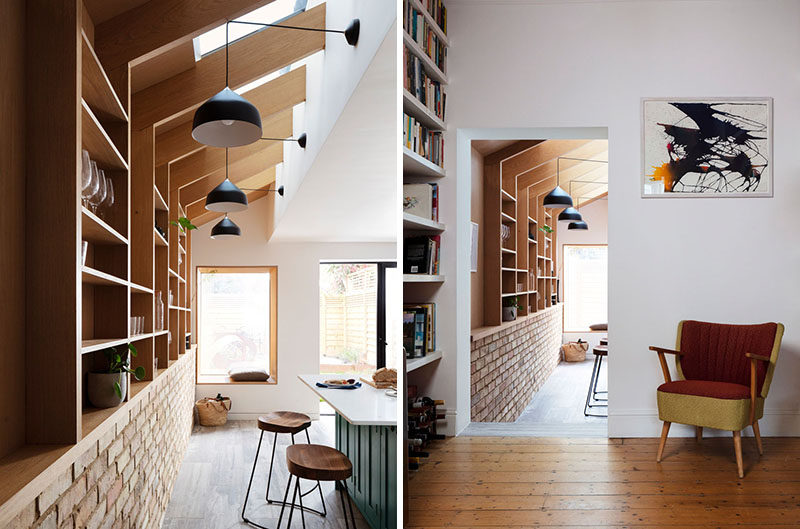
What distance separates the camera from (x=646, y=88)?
4246 millimetres

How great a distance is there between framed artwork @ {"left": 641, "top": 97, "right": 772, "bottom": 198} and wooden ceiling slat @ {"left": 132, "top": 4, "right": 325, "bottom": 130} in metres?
2.07

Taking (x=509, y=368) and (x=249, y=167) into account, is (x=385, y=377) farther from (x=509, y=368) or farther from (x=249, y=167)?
(x=249, y=167)

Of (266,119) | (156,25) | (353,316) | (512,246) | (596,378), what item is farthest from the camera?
(353,316)

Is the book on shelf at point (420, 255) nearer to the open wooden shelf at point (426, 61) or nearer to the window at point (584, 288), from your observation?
the open wooden shelf at point (426, 61)

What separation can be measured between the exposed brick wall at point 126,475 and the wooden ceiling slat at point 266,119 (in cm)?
163

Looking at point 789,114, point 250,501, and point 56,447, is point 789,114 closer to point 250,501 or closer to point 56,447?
point 56,447

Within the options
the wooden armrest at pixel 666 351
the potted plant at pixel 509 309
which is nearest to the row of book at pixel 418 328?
the wooden armrest at pixel 666 351

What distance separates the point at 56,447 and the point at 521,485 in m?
2.10

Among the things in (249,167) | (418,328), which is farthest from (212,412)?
(418,328)

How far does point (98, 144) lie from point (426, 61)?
185 cm

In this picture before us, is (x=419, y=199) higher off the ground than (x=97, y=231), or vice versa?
(x=419, y=199)

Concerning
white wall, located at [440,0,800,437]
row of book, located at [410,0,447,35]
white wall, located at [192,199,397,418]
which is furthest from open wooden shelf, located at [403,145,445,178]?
white wall, located at [192,199,397,418]

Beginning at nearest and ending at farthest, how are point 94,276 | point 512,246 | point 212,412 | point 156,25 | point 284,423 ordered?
point 94,276 < point 156,25 < point 284,423 < point 512,246 < point 212,412

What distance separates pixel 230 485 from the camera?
626cm
